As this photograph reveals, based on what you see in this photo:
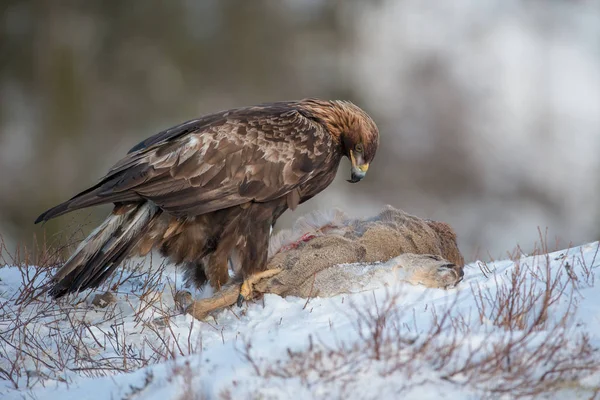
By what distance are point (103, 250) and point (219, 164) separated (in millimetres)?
1036

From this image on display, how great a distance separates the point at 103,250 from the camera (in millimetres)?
6109

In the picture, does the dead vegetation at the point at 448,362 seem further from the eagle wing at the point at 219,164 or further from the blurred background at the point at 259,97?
the blurred background at the point at 259,97

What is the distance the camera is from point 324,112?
703 centimetres

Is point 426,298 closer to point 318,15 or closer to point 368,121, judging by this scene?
point 368,121

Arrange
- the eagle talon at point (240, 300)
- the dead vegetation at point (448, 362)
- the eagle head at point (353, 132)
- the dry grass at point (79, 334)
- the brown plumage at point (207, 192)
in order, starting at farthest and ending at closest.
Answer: the eagle head at point (353, 132)
the eagle talon at point (240, 300)
the brown plumage at point (207, 192)
the dry grass at point (79, 334)
the dead vegetation at point (448, 362)

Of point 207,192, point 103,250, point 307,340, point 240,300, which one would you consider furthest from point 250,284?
point 307,340

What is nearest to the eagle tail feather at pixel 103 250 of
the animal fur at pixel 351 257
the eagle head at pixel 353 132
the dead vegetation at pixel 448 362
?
the animal fur at pixel 351 257

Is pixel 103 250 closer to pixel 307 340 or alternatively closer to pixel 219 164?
pixel 219 164

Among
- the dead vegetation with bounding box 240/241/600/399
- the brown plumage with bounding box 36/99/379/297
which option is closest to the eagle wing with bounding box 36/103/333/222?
the brown plumage with bounding box 36/99/379/297

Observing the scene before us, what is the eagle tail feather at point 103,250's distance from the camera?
598cm

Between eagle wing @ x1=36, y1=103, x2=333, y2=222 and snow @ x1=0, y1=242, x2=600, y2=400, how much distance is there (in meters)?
0.77

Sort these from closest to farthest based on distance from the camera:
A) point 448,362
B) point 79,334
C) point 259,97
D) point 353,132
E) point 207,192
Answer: point 448,362 → point 79,334 → point 207,192 → point 353,132 → point 259,97

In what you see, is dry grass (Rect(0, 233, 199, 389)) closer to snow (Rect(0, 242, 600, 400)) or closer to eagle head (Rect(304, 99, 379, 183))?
snow (Rect(0, 242, 600, 400))

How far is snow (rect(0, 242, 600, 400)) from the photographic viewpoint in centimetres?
393
